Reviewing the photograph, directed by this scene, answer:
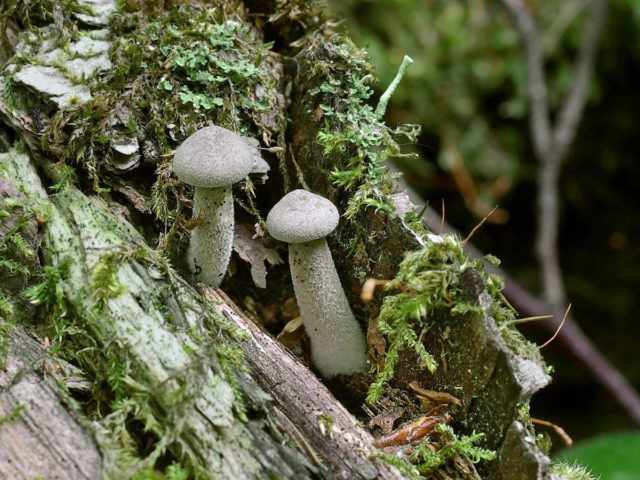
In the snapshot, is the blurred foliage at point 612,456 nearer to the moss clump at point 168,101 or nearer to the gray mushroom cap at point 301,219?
the gray mushroom cap at point 301,219

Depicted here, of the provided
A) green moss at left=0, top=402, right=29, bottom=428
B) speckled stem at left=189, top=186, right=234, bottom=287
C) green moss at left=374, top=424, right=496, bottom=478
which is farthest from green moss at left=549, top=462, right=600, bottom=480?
green moss at left=0, top=402, right=29, bottom=428

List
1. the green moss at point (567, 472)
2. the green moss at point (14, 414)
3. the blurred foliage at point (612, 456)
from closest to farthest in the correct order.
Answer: the green moss at point (14, 414)
the green moss at point (567, 472)
the blurred foliage at point (612, 456)

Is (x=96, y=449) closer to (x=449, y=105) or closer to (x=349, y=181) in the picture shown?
(x=349, y=181)

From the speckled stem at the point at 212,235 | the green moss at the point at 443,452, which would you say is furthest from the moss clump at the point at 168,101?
the green moss at the point at 443,452

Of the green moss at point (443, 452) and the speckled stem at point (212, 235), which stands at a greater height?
the speckled stem at point (212, 235)

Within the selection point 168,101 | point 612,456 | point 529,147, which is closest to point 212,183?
point 168,101

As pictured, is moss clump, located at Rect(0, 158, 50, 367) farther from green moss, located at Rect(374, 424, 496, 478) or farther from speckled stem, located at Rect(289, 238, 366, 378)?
green moss, located at Rect(374, 424, 496, 478)

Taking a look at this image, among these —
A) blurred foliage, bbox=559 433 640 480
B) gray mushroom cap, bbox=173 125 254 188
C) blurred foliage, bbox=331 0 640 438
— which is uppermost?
gray mushroom cap, bbox=173 125 254 188

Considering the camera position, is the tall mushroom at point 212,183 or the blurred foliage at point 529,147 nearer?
the tall mushroom at point 212,183

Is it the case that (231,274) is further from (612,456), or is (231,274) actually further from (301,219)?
(612,456)
